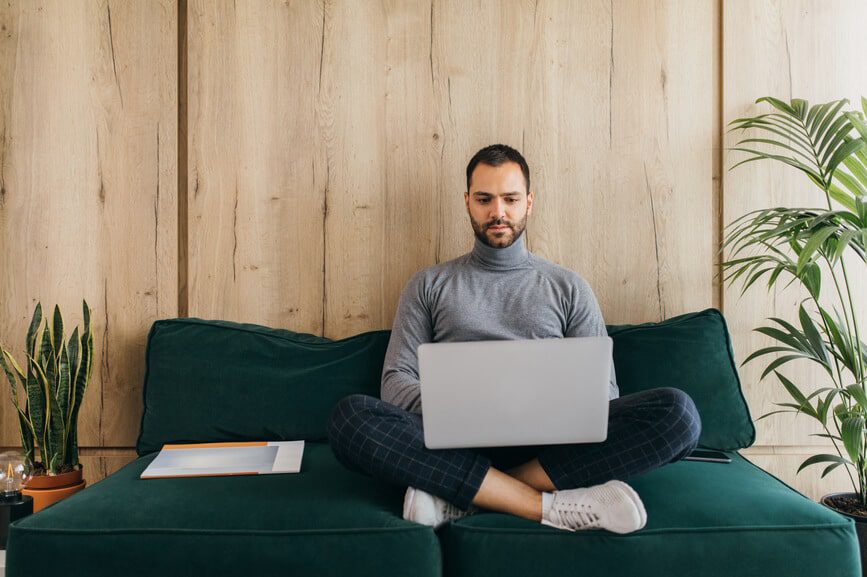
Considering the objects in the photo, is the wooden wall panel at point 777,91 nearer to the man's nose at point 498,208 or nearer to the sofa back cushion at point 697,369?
the sofa back cushion at point 697,369

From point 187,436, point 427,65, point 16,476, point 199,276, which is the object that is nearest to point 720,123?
point 427,65

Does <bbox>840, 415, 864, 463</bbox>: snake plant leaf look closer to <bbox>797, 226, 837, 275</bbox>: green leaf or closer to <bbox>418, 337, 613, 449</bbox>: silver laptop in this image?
<bbox>797, 226, 837, 275</bbox>: green leaf

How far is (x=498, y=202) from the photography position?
7.06 feet

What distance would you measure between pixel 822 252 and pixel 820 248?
0.01m

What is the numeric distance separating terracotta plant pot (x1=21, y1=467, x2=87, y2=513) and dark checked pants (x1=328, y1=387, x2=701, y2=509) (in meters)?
0.95

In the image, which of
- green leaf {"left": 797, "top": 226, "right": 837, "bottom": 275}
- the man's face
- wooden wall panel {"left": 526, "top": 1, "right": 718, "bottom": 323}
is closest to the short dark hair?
the man's face

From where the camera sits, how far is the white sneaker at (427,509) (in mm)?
1529

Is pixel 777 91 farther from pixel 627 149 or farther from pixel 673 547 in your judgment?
pixel 673 547

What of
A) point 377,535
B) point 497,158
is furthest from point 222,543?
point 497,158

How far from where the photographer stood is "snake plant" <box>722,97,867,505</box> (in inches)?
79.4

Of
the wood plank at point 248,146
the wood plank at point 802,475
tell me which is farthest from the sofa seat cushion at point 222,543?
the wood plank at point 802,475

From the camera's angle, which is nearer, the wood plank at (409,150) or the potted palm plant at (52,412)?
the potted palm plant at (52,412)

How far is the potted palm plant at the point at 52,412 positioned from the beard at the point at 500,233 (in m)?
1.26

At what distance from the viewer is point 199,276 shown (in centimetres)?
244
